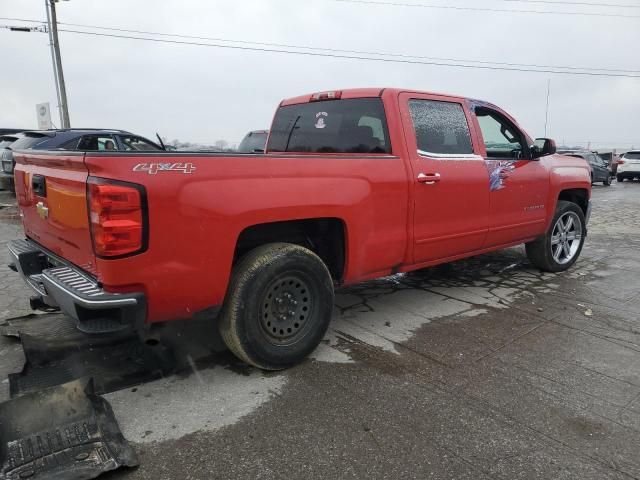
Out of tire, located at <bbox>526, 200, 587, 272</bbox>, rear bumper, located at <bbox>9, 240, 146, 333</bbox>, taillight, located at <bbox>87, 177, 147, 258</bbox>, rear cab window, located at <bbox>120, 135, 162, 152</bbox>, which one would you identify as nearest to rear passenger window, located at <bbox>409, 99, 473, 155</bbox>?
tire, located at <bbox>526, 200, 587, 272</bbox>

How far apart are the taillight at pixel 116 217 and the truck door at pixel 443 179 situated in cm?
217

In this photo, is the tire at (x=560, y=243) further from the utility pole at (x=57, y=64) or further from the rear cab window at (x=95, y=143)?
the utility pole at (x=57, y=64)

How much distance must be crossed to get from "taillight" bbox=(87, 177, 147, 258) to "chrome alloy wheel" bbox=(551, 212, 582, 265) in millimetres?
4838

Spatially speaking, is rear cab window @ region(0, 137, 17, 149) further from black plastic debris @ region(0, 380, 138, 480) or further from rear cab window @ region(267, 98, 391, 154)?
black plastic debris @ region(0, 380, 138, 480)

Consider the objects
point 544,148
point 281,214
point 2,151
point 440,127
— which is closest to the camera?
point 281,214

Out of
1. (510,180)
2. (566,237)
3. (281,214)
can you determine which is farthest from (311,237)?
(566,237)

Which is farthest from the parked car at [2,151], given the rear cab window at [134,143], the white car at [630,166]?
the white car at [630,166]

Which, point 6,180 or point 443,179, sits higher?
point 443,179

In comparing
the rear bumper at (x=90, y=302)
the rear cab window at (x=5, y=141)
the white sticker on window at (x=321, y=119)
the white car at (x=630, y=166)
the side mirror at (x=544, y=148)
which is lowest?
the white car at (x=630, y=166)

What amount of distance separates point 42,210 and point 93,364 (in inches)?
42.4

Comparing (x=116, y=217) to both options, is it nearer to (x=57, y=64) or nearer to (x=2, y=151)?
(x=2, y=151)

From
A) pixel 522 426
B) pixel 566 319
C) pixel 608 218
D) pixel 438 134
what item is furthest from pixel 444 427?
pixel 608 218

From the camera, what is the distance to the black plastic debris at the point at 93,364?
3105 millimetres

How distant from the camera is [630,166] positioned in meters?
24.5
